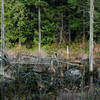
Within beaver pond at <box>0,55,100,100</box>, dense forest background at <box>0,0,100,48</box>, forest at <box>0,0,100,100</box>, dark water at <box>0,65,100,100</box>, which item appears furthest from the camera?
dense forest background at <box>0,0,100,48</box>

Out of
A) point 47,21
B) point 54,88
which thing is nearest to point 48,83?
point 54,88

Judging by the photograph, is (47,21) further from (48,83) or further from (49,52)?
(48,83)

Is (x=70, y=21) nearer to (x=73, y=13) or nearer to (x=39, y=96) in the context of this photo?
(x=73, y=13)

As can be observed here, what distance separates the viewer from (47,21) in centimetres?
2833

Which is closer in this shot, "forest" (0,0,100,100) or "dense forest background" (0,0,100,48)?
"forest" (0,0,100,100)

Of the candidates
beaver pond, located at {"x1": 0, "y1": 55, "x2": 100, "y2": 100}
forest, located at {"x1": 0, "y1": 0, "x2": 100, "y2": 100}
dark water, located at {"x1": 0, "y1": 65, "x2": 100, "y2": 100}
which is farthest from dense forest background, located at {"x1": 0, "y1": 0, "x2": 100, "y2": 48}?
dark water, located at {"x1": 0, "y1": 65, "x2": 100, "y2": 100}

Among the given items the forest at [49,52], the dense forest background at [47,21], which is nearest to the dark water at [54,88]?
the forest at [49,52]

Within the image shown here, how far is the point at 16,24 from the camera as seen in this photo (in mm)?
26609

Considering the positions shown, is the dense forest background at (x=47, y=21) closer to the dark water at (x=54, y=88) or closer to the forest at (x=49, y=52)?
the forest at (x=49, y=52)

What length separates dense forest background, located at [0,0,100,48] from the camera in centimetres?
2605

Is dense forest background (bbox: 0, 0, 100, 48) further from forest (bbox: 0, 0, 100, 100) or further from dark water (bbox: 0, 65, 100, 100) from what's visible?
dark water (bbox: 0, 65, 100, 100)

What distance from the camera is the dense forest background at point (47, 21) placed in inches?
1025

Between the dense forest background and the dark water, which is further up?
the dense forest background

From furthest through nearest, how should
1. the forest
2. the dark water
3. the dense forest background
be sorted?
the dense forest background < the forest < the dark water
